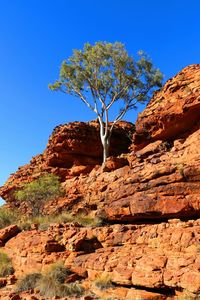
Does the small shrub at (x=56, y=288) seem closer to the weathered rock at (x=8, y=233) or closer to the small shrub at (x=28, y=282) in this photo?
the small shrub at (x=28, y=282)

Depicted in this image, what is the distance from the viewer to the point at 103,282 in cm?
1113

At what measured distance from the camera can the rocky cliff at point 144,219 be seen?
10.5 m

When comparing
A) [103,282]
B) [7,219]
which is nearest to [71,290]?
[103,282]

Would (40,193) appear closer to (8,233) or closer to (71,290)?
(8,233)

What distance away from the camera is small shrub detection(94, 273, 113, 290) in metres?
11.0

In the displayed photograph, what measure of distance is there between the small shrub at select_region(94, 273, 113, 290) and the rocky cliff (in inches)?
5.2

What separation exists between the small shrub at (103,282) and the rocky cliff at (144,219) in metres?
0.13

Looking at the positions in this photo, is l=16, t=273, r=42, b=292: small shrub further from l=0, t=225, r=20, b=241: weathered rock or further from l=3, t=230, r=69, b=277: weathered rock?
l=0, t=225, r=20, b=241: weathered rock

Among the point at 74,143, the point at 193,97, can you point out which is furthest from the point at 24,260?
the point at 74,143

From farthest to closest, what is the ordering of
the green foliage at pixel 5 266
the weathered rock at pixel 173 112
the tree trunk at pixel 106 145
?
the tree trunk at pixel 106 145, the weathered rock at pixel 173 112, the green foliage at pixel 5 266

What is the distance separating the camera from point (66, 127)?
31125 millimetres

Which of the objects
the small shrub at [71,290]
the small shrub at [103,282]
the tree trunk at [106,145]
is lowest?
the small shrub at [71,290]

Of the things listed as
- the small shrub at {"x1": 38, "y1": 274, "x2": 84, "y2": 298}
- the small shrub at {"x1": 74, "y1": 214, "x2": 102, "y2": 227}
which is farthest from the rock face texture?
the small shrub at {"x1": 38, "y1": 274, "x2": 84, "y2": 298}

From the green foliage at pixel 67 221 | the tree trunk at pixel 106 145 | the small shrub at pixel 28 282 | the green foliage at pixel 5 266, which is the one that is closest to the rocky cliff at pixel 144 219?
the green foliage at pixel 5 266
